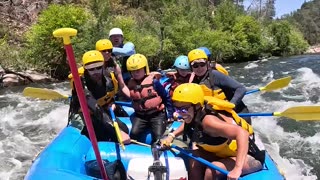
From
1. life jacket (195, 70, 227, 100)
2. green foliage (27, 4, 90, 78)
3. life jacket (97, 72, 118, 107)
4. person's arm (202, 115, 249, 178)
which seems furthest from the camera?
green foliage (27, 4, 90, 78)

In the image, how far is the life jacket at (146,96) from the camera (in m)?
4.07

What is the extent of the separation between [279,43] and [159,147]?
2644cm

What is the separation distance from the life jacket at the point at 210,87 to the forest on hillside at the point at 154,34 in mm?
12356

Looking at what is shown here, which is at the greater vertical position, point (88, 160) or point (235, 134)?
point (235, 134)

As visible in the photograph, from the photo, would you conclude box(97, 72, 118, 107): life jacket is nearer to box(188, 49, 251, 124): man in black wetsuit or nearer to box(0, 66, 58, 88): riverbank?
box(188, 49, 251, 124): man in black wetsuit

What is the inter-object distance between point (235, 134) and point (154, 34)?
1904cm

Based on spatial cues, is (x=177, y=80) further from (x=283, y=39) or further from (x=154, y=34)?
(x=283, y=39)

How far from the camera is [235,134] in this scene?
2.70 meters

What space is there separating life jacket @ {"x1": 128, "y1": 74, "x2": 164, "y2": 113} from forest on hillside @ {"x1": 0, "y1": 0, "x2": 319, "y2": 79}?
1191 cm

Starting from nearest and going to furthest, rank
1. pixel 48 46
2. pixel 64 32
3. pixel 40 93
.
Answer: pixel 64 32
pixel 40 93
pixel 48 46

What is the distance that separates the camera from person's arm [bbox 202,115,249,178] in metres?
2.69

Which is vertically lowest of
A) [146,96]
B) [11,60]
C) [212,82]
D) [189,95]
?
[11,60]

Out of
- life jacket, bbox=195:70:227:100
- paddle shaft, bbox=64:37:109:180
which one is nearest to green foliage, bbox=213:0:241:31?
life jacket, bbox=195:70:227:100

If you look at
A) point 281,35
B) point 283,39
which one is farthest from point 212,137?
point 281,35
